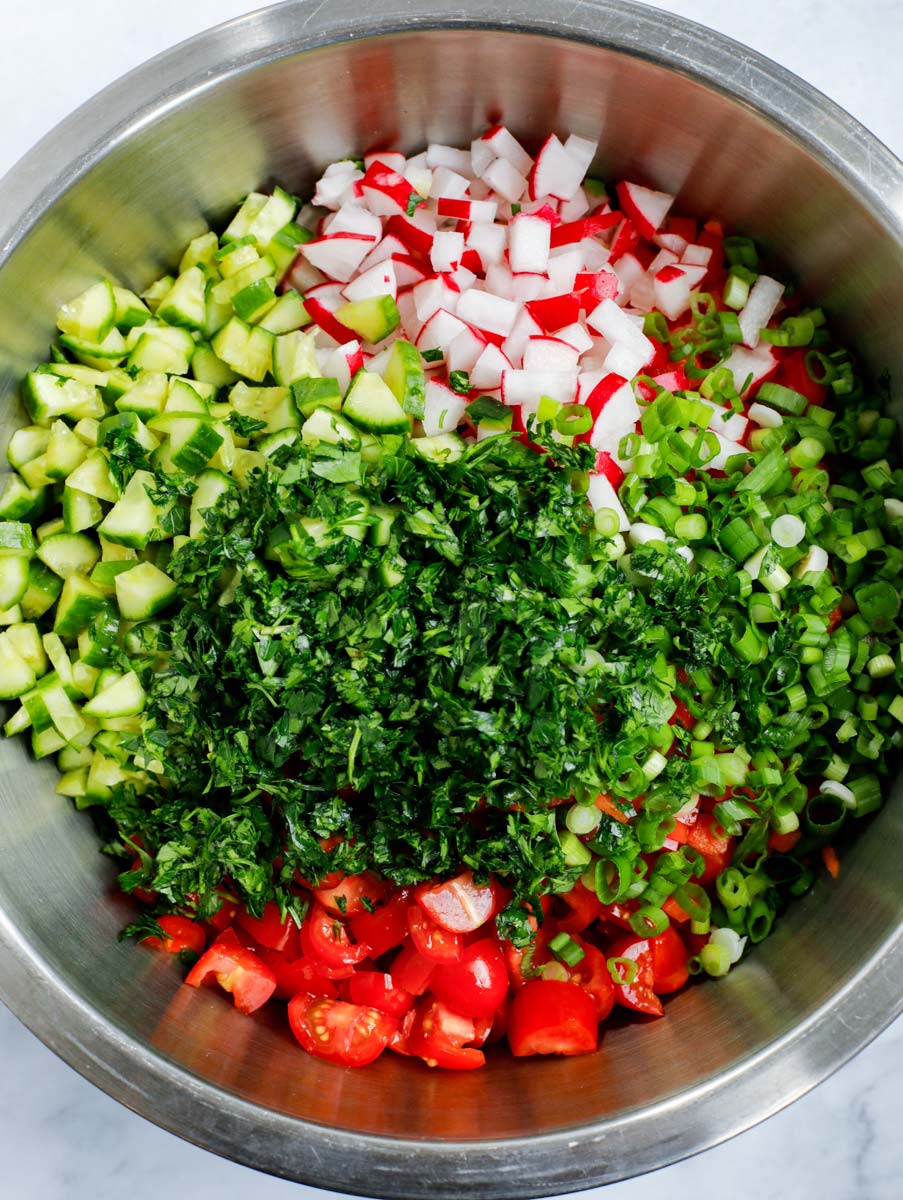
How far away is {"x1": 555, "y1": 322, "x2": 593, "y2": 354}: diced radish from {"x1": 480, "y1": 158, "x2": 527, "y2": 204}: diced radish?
1.00 feet

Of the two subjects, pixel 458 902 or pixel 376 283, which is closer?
pixel 458 902

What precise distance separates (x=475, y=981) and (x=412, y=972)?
0.11 meters

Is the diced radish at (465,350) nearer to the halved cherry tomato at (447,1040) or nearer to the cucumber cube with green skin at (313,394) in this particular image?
the cucumber cube with green skin at (313,394)

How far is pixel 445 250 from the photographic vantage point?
1.75 meters

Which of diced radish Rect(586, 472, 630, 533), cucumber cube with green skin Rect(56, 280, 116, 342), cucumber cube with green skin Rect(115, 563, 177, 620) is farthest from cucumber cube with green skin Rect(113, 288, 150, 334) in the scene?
diced radish Rect(586, 472, 630, 533)

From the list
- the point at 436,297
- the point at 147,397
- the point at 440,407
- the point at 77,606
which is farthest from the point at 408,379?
the point at 77,606

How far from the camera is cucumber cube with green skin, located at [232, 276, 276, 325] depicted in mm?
1723

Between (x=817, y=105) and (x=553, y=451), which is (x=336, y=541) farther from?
(x=817, y=105)

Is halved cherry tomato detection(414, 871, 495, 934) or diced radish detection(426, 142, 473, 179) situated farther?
diced radish detection(426, 142, 473, 179)

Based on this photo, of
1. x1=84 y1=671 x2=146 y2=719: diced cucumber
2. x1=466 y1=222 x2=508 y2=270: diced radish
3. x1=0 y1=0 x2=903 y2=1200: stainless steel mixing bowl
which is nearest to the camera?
x1=0 y1=0 x2=903 y2=1200: stainless steel mixing bowl

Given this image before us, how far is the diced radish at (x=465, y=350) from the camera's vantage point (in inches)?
66.2

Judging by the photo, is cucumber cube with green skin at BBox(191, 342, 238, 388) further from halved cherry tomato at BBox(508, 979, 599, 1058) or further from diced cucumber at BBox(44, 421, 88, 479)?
halved cherry tomato at BBox(508, 979, 599, 1058)

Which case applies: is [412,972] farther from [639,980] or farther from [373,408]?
[373,408]

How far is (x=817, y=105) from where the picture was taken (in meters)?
1.61
